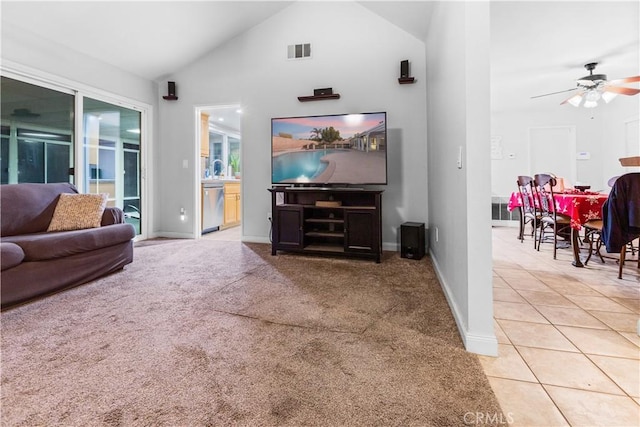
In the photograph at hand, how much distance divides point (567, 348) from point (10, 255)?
3.43 metres

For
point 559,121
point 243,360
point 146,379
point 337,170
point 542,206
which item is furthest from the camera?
point 559,121

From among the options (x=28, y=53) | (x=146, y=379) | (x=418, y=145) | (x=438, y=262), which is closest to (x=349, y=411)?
(x=146, y=379)

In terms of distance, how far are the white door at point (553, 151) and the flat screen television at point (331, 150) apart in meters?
4.68

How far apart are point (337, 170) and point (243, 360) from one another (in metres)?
2.61

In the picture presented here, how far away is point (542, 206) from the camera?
13.5 ft

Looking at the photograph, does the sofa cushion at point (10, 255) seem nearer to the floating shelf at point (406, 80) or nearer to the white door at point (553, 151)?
the floating shelf at point (406, 80)

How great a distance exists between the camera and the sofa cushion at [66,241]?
232 cm

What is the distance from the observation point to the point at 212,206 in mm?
5645

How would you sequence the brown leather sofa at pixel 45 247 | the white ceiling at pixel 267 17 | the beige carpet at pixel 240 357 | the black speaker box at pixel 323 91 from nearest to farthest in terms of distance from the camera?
1. the beige carpet at pixel 240 357
2. the brown leather sofa at pixel 45 247
3. the white ceiling at pixel 267 17
4. the black speaker box at pixel 323 91


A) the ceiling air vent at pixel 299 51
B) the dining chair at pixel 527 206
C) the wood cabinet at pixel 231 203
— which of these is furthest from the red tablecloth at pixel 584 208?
the wood cabinet at pixel 231 203

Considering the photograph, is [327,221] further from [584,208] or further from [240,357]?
[584,208]

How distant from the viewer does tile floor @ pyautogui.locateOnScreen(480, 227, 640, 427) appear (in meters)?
1.21

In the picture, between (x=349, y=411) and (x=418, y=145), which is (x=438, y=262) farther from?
(x=349, y=411)

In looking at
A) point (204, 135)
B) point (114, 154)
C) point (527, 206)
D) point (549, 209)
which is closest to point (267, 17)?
point (204, 135)
